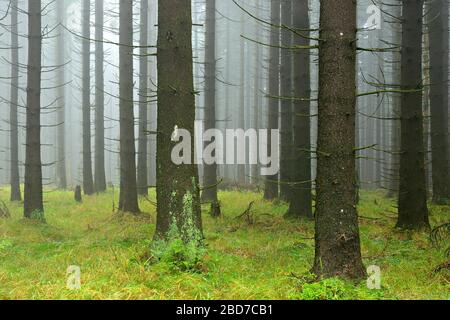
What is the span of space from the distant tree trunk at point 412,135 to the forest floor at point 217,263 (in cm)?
58

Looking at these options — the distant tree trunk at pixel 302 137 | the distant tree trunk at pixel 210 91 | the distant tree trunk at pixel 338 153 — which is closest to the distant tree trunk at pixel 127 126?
the distant tree trunk at pixel 210 91

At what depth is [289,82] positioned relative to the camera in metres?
13.9

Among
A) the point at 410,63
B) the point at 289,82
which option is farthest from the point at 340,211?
the point at 289,82

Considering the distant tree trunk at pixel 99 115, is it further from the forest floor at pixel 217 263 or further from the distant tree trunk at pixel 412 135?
the distant tree trunk at pixel 412 135

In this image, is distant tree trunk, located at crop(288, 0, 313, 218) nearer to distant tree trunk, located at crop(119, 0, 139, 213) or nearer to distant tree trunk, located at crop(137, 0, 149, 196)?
distant tree trunk, located at crop(119, 0, 139, 213)

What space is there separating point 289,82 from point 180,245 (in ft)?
29.5

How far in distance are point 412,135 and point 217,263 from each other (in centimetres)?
575

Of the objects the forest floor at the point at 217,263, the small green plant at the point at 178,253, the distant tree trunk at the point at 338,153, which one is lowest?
the forest floor at the point at 217,263

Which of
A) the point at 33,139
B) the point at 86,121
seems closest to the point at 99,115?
the point at 86,121

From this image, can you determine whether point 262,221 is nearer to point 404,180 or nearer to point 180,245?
point 404,180

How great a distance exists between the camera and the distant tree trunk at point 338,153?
17.9 feet

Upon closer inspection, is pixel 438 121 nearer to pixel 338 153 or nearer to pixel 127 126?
pixel 127 126

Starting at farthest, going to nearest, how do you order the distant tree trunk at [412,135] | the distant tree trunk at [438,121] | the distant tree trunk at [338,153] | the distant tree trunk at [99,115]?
the distant tree trunk at [99,115] < the distant tree trunk at [438,121] < the distant tree trunk at [412,135] < the distant tree trunk at [338,153]

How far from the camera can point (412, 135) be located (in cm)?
958
